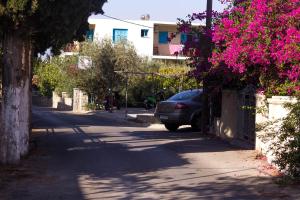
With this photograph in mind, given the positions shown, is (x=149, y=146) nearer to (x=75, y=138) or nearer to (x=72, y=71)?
(x=75, y=138)

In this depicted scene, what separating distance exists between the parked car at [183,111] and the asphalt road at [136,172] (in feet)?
12.0

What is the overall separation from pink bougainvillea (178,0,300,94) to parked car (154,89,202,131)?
6788mm

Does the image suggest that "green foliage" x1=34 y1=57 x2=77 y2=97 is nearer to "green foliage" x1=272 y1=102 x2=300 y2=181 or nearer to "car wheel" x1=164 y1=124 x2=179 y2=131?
"car wheel" x1=164 y1=124 x2=179 y2=131

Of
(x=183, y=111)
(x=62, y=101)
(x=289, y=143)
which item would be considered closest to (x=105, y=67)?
(x=62, y=101)

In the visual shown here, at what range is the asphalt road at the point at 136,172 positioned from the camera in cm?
988

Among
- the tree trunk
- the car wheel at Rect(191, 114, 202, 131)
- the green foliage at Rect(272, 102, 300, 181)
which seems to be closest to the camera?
the green foliage at Rect(272, 102, 300, 181)

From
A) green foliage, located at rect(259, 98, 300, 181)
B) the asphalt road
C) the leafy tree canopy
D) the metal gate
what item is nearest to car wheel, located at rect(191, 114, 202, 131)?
the asphalt road

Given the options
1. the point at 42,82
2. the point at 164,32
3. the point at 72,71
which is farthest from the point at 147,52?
the point at 72,71

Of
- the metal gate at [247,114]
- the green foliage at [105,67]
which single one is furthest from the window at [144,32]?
the metal gate at [247,114]

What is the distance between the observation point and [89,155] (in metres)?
14.5

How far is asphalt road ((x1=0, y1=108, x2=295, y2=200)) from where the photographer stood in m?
9.88

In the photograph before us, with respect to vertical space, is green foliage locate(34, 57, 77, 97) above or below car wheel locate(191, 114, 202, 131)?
above

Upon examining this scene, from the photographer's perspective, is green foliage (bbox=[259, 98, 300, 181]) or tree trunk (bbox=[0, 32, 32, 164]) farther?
tree trunk (bbox=[0, 32, 32, 164])

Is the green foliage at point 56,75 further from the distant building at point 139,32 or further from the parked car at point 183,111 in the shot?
the parked car at point 183,111
